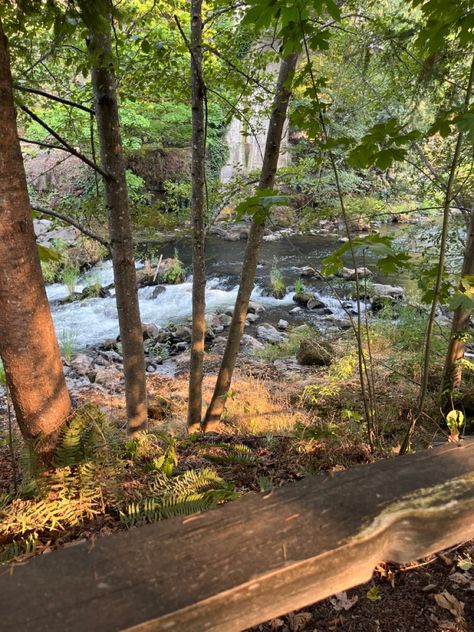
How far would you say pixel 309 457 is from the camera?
3.51 meters

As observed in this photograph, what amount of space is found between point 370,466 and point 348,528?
303 mm

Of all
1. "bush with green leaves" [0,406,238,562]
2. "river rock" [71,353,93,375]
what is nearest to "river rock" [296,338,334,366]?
"river rock" [71,353,93,375]

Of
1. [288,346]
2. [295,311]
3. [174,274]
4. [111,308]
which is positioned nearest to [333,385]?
[288,346]

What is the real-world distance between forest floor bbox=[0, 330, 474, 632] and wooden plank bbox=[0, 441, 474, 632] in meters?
0.88

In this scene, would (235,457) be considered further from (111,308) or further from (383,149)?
(111,308)

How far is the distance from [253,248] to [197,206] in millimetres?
842

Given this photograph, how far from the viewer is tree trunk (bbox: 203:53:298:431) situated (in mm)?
4411

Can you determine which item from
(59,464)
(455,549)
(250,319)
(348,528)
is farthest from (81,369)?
(348,528)

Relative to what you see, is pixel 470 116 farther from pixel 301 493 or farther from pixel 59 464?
pixel 59 464

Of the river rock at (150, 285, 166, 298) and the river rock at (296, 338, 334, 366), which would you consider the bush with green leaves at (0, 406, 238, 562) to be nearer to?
the river rock at (296, 338, 334, 366)

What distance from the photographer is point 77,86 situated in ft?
18.0

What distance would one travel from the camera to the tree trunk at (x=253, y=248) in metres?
4.41

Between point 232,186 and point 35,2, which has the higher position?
point 35,2

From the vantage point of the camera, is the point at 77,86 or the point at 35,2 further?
the point at 77,86
